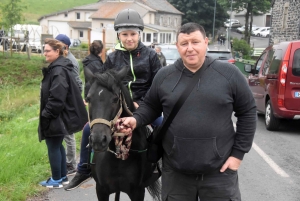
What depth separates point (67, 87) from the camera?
19.7 ft

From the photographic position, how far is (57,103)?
5.92 metres

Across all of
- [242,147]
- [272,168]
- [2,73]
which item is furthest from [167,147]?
[2,73]

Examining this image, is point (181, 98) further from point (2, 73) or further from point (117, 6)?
point (117, 6)

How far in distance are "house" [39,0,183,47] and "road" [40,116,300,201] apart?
2366 inches

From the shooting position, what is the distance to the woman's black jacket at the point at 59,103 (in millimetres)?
5934

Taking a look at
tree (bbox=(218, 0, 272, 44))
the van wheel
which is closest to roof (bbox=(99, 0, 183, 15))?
tree (bbox=(218, 0, 272, 44))

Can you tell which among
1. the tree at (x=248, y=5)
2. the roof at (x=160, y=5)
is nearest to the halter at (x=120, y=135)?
the tree at (x=248, y=5)

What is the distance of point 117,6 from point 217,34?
1836 centimetres

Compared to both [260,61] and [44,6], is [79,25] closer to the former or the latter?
[44,6]

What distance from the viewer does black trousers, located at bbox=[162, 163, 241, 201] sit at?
3.44m

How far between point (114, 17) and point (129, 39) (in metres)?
68.9

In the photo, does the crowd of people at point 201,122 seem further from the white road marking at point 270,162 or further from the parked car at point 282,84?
the parked car at point 282,84

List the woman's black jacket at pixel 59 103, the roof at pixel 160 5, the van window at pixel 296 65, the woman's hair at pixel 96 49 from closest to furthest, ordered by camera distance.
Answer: the woman's black jacket at pixel 59 103 → the woman's hair at pixel 96 49 → the van window at pixel 296 65 → the roof at pixel 160 5

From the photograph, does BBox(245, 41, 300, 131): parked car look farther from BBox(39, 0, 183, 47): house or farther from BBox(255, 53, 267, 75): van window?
BBox(39, 0, 183, 47): house
